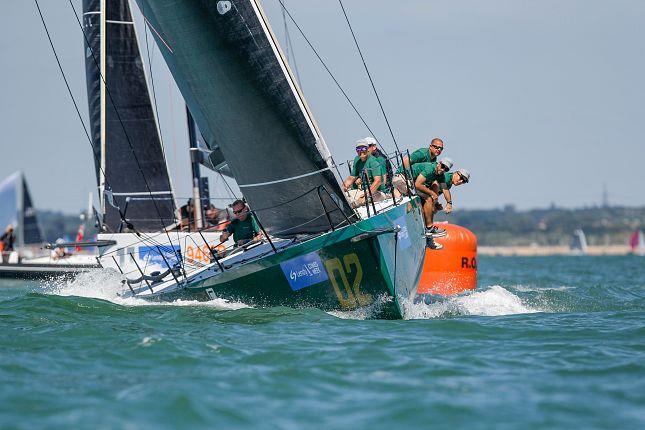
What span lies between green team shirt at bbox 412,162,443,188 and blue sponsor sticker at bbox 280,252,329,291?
1998 mm

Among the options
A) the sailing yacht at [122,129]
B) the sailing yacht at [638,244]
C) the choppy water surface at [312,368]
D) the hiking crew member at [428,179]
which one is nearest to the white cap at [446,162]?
the hiking crew member at [428,179]

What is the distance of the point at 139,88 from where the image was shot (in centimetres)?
1953

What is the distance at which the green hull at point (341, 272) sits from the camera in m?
11.3

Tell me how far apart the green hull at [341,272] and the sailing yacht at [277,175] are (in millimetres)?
10

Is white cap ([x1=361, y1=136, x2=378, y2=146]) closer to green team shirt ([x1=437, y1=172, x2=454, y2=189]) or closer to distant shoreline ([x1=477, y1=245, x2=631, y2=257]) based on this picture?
green team shirt ([x1=437, y1=172, x2=454, y2=189])

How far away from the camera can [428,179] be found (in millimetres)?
12891

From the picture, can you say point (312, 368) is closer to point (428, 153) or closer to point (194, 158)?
point (428, 153)

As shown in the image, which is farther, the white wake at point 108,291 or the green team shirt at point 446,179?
the green team shirt at point 446,179

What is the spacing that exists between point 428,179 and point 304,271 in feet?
7.12

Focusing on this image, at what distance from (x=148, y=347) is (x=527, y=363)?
3001 millimetres

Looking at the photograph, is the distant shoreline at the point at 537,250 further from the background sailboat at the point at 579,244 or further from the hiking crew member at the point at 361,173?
the hiking crew member at the point at 361,173

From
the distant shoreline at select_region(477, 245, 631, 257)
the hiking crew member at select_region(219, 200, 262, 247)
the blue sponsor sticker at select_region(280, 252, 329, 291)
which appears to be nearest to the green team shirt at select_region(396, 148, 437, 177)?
the blue sponsor sticker at select_region(280, 252, 329, 291)

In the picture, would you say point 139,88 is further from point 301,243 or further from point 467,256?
point 301,243

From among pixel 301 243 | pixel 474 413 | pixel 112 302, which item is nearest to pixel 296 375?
pixel 474 413
